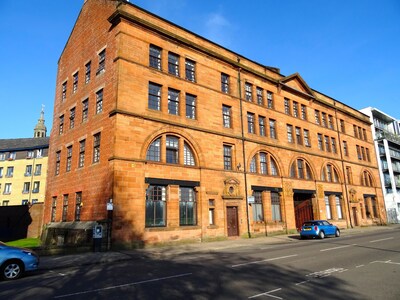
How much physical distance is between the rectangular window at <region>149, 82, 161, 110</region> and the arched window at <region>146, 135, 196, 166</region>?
245cm

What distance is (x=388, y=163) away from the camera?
51.6 meters

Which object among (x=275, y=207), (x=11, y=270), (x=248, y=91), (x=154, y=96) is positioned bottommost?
(x=11, y=270)

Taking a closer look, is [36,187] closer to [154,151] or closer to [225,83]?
[154,151]

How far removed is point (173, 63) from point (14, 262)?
18.2 metres

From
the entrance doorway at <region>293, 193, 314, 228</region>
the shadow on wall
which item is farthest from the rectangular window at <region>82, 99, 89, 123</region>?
the entrance doorway at <region>293, 193, 314, 228</region>

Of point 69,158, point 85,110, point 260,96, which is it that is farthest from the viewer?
point 260,96

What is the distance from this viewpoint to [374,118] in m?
56.9

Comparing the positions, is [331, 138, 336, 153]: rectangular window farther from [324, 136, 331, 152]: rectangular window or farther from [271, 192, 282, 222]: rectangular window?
[271, 192, 282, 222]: rectangular window

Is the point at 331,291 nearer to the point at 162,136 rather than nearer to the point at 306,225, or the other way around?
the point at 162,136

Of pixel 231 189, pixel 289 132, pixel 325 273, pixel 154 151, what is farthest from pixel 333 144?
pixel 325 273

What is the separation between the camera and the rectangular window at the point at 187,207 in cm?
2114

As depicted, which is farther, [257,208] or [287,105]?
[287,105]

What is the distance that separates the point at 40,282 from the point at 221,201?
51.7 ft

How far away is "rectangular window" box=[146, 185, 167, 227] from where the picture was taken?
19469 millimetres
